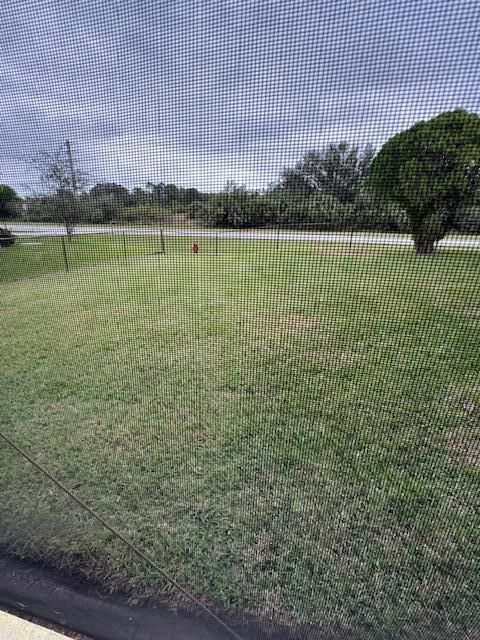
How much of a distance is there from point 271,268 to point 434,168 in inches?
31.7

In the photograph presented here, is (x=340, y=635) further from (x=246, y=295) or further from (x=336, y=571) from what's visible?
(x=246, y=295)

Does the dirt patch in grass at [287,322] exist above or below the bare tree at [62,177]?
below

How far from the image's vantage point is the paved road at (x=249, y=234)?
2.91ft

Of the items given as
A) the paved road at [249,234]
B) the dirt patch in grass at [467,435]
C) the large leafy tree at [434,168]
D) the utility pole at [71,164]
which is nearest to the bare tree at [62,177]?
the utility pole at [71,164]

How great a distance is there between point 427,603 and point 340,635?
0.23 metres

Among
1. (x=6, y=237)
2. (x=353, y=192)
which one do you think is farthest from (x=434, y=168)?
(x=6, y=237)

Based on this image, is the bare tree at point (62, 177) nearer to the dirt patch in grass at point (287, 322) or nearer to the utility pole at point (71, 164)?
the utility pole at point (71, 164)

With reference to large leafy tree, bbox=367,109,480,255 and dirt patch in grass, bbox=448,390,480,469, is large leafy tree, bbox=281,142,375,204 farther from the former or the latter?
dirt patch in grass, bbox=448,390,480,469

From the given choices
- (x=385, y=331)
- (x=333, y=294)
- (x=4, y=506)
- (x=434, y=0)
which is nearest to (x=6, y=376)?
(x=4, y=506)

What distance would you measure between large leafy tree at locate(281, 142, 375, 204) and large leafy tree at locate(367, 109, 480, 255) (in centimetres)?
3

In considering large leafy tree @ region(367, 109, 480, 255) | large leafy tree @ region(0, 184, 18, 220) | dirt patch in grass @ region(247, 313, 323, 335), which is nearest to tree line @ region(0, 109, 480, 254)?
large leafy tree @ region(367, 109, 480, 255)

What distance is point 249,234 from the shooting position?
1127mm

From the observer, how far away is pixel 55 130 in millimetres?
986

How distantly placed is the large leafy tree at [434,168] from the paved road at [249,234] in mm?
91
